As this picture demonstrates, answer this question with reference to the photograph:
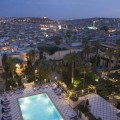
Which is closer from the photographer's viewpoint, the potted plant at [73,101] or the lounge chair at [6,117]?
the lounge chair at [6,117]

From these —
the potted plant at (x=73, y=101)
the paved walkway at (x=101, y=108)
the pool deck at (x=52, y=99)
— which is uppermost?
the potted plant at (x=73, y=101)

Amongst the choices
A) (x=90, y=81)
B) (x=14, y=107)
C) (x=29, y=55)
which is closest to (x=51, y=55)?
(x=29, y=55)

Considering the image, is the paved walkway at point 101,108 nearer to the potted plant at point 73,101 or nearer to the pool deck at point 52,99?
the potted plant at point 73,101

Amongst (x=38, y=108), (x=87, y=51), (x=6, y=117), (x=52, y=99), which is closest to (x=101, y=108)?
(x=52, y=99)

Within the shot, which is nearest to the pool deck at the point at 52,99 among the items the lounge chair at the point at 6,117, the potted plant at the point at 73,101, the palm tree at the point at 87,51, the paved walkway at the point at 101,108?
the lounge chair at the point at 6,117

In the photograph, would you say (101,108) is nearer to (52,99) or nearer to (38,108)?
(52,99)

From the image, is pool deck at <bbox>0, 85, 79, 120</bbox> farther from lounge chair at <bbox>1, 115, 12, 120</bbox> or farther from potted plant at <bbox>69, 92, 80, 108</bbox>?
potted plant at <bbox>69, 92, 80, 108</bbox>

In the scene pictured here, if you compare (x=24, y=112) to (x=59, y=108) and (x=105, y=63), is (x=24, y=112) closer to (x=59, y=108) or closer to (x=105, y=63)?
(x=59, y=108)

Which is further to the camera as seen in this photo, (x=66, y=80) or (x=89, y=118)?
(x=66, y=80)
